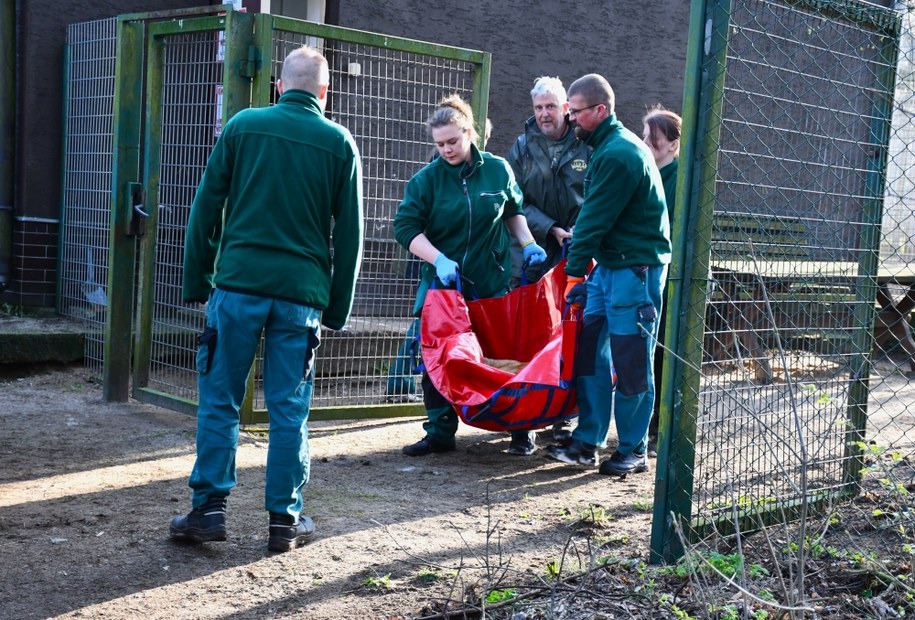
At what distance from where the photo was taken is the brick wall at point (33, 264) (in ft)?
27.0

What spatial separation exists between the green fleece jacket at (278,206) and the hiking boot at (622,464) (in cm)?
214

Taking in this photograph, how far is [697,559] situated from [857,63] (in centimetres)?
275

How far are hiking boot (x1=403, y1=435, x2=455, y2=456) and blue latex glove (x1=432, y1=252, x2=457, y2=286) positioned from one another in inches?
37.9

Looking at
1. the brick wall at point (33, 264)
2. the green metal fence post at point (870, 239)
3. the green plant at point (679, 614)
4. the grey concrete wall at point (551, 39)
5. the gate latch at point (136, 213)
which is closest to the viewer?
the green plant at point (679, 614)

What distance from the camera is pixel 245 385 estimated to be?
418 cm

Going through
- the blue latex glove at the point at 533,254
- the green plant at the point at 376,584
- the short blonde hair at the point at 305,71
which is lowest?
the green plant at the point at 376,584

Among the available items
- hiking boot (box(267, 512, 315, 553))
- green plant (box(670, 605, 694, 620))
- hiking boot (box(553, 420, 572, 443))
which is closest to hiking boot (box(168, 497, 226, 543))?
hiking boot (box(267, 512, 315, 553))

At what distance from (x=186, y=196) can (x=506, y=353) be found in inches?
91.0

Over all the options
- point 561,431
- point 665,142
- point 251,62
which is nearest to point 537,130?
point 665,142

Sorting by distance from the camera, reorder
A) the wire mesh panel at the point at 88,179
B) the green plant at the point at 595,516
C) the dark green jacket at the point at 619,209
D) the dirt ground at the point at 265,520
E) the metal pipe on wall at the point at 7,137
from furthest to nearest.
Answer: the metal pipe on wall at the point at 7,137 → the wire mesh panel at the point at 88,179 → the dark green jacket at the point at 619,209 → the green plant at the point at 595,516 → the dirt ground at the point at 265,520

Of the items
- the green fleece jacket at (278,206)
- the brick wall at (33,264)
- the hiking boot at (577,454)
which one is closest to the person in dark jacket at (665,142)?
the hiking boot at (577,454)

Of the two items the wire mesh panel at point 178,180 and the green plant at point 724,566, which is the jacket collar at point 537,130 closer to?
the wire mesh panel at point 178,180

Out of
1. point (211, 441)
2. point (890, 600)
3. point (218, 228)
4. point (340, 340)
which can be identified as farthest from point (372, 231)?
point (890, 600)

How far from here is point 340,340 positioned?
7234 mm
